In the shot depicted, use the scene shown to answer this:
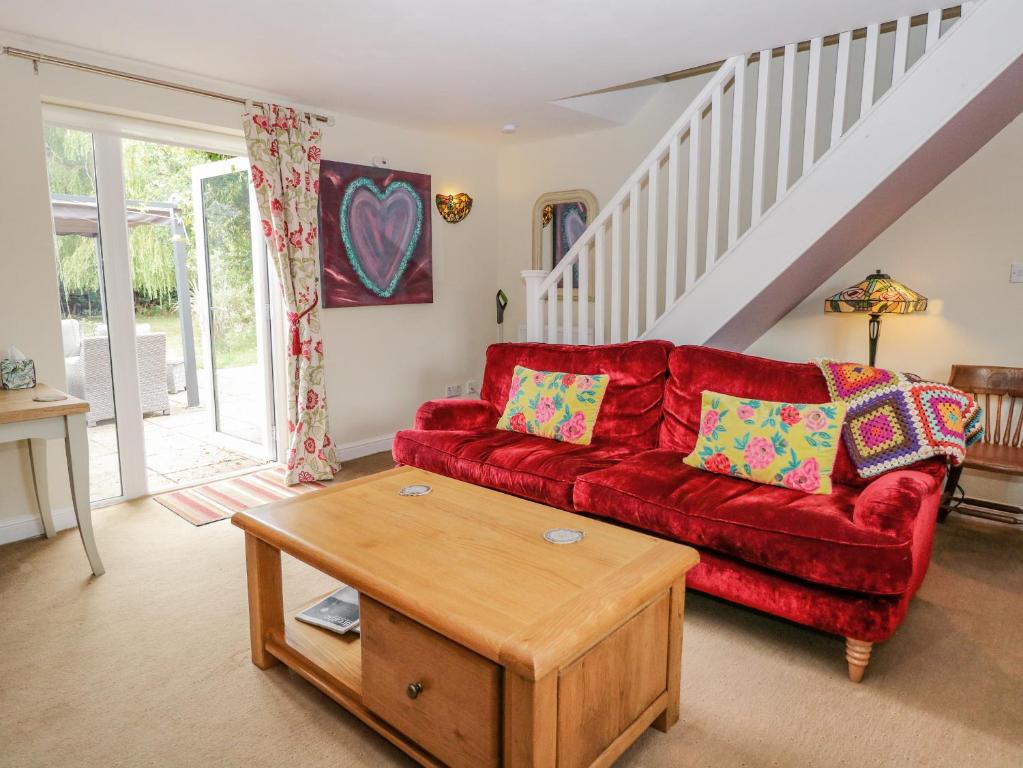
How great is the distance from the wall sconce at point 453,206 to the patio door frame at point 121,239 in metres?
1.43

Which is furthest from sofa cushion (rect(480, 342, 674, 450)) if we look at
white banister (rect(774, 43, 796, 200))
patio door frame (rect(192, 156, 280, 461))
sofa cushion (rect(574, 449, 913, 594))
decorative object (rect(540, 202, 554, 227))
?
patio door frame (rect(192, 156, 280, 461))

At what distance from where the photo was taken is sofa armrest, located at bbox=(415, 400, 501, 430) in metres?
3.53

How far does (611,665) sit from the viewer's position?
1.59 meters

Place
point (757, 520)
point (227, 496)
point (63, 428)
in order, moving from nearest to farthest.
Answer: point (757, 520), point (63, 428), point (227, 496)

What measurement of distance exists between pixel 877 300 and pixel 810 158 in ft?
2.74

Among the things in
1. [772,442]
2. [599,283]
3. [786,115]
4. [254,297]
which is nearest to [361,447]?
[254,297]

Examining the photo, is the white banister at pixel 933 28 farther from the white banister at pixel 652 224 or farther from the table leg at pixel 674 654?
the table leg at pixel 674 654

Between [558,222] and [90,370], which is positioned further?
[558,222]

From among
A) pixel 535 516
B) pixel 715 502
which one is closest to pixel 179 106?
pixel 535 516

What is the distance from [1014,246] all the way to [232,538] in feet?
13.5

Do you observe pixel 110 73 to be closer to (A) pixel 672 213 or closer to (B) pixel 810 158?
(A) pixel 672 213

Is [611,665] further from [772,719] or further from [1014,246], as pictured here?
[1014,246]

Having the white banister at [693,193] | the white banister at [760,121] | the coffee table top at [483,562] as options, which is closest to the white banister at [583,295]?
the white banister at [693,193]

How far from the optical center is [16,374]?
9.76 ft
